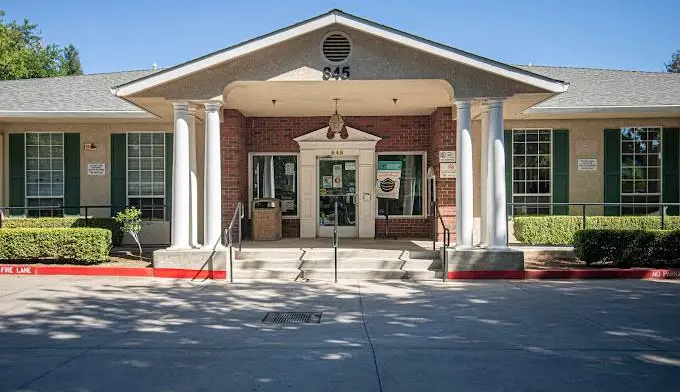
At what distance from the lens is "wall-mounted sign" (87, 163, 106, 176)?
1446 centimetres

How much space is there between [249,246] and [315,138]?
11.5 feet

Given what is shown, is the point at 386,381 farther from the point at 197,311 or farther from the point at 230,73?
the point at 230,73

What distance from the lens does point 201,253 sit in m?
10.8

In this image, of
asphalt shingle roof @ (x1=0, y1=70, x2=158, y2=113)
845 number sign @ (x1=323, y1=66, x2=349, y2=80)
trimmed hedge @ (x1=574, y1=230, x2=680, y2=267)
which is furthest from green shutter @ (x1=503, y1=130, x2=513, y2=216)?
asphalt shingle roof @ (x1=0, y1=70, x2=158, y2=113)

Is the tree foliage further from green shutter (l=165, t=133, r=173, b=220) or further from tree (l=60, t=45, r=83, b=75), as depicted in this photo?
green shutter (l=165, t=133, r=173, b=220)

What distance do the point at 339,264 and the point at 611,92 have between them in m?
8.33

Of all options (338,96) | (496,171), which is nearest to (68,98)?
(338,96)

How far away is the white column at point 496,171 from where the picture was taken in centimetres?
1066

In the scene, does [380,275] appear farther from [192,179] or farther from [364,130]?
[364,130]

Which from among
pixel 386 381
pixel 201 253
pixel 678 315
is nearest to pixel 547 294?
A: pixel 678 315

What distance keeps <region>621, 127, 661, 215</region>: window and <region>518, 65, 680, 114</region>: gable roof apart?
0.80 meters

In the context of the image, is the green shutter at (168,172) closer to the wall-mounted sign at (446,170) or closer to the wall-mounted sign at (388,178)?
the wall-mounted sign at (388,178)

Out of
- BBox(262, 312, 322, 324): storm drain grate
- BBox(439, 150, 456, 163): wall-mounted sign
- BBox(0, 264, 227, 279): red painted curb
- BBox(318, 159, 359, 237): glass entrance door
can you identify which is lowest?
BBox(262, 312, 322, 324): storm drain grate

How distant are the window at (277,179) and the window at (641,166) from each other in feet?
25.3
